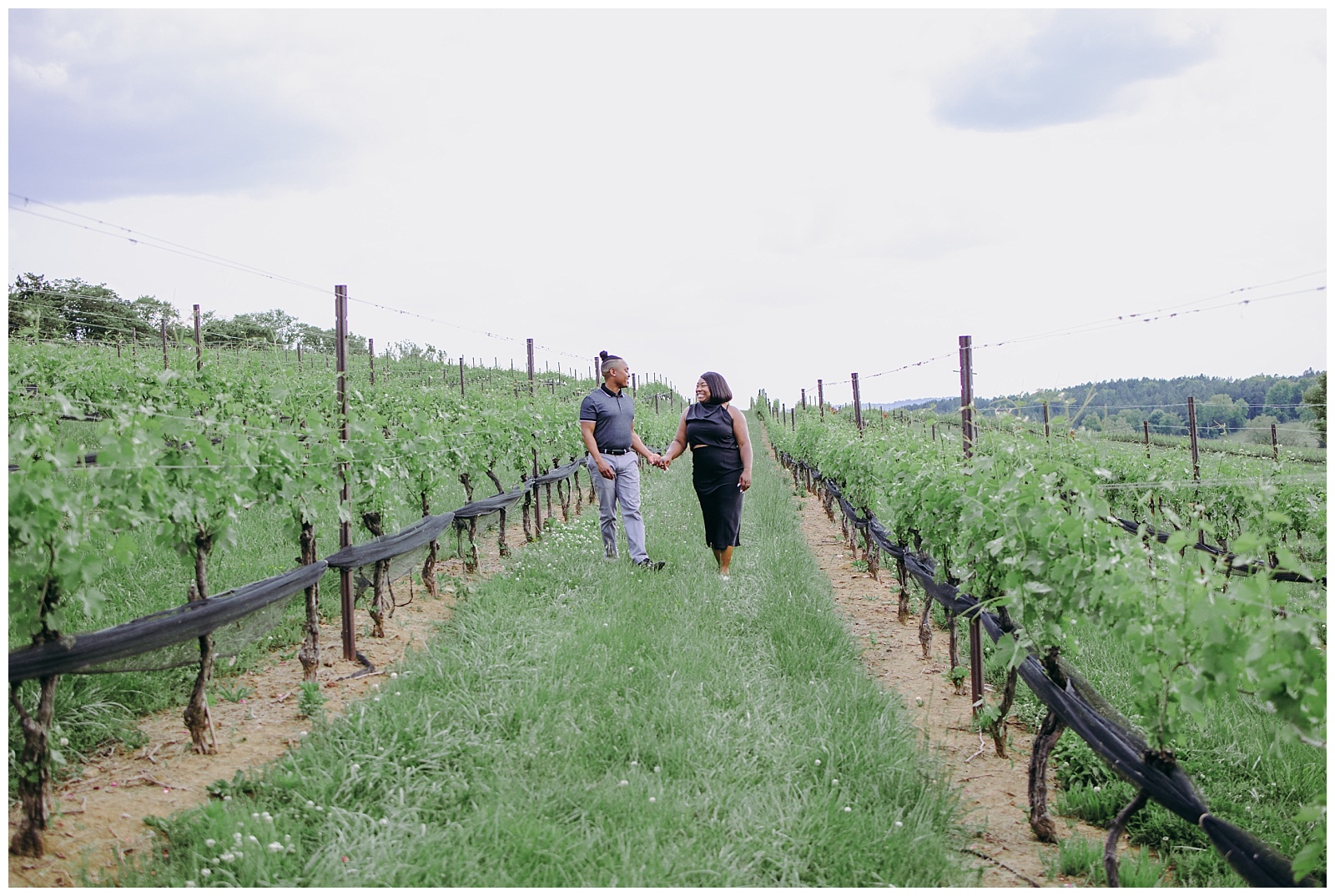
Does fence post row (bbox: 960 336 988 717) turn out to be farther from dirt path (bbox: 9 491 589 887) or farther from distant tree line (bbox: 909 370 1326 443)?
dirt path (bbox: 9 491 589 887)

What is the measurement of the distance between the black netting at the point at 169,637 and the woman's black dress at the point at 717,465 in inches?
115

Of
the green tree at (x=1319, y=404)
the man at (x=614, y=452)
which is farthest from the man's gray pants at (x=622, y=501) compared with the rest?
the green tree at (x=1319, y=404)

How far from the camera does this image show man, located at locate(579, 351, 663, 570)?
6.66 m

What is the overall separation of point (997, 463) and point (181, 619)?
3.66m

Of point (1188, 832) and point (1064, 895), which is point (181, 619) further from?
point (1188, 832)

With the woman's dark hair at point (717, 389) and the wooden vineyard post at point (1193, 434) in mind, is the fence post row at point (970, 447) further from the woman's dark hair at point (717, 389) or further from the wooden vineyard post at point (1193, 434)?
the wooden vineyard post at point (1193, 434)

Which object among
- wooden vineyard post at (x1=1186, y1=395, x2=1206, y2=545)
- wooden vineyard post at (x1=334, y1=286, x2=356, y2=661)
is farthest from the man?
wooden vineyard post at (x1=1186, y1=395, x2=1206, y2=545)

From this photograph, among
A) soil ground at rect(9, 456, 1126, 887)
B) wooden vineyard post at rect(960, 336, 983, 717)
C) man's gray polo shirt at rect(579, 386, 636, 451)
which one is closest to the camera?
soil ground at rect(9, 456, 1126, 887)

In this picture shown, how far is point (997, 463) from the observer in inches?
159

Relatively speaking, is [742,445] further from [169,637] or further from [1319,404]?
[1319,404]

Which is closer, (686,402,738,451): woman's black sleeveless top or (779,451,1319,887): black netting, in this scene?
(779,451,1319,887): black netting

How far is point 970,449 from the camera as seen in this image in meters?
5.45

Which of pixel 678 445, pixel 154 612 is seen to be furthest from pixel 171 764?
pixel 678 445

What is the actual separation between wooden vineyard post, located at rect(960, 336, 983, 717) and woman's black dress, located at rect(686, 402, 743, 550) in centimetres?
164
